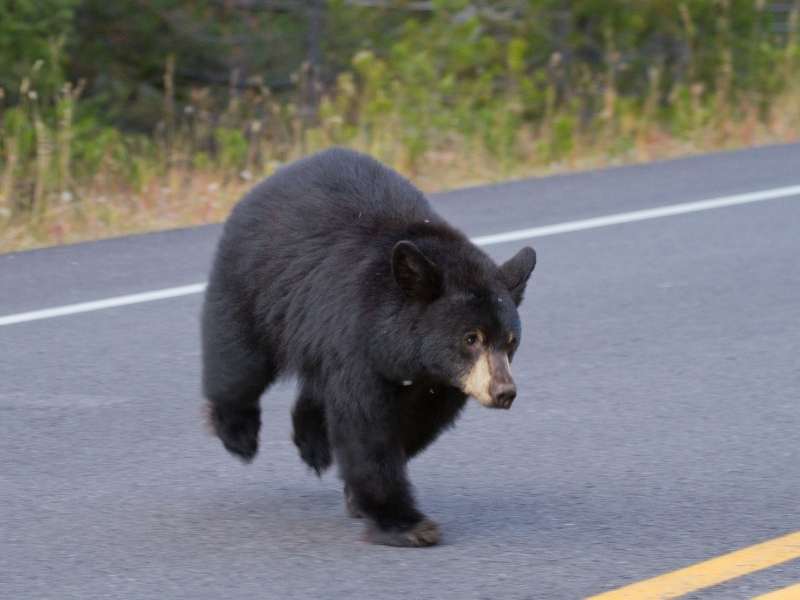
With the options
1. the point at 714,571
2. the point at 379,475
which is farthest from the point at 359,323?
the point at 714,571

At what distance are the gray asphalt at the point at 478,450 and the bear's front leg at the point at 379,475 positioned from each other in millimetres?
55

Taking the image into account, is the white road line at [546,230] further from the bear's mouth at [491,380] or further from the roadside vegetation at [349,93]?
the bear's mouth at [491,380]

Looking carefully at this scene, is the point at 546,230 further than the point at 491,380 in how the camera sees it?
Yes

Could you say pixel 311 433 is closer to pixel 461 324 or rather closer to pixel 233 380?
pixel 233 380

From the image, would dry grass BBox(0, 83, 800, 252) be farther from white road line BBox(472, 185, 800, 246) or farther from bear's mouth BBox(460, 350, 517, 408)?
bear's mouth BBox(460, 350, 517, 408)

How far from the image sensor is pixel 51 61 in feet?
44.0

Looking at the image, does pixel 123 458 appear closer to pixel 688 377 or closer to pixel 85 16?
pixel 688 377

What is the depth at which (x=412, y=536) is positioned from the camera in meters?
4.53

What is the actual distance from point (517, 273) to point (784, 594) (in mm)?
1102

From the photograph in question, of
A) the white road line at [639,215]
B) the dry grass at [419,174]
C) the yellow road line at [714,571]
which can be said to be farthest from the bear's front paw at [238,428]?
the dry grass at [419,174]

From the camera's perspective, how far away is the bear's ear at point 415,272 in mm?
4293

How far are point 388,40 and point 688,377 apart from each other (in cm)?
1216

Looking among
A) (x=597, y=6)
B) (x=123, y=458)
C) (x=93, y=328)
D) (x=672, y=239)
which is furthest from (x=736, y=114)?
(x=123, y=458)

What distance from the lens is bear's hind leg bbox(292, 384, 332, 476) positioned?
509 cm
